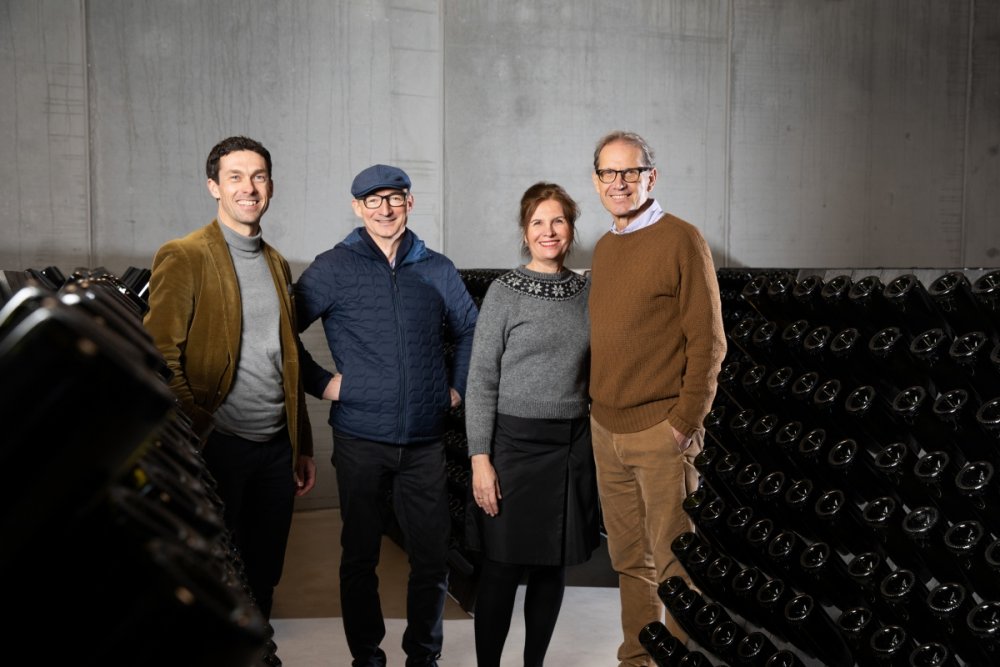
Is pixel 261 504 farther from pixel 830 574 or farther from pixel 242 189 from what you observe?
pixel 830 574

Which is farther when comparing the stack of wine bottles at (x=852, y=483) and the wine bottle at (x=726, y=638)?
the wine bottle at (x=726, y=638)

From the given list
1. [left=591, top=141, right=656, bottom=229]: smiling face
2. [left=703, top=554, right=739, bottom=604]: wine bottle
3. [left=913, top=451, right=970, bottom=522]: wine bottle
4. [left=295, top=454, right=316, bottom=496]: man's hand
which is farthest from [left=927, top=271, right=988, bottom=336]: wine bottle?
A: [left=295, top=454, right=316, bottom=496]: man's hand

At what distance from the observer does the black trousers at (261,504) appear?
2.39 meters

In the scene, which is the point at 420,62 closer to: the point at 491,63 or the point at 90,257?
the point at 491,63

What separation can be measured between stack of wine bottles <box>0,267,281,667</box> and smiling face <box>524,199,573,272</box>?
203 cm

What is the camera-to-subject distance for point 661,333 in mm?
2486

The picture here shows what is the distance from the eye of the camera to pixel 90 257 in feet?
15.4

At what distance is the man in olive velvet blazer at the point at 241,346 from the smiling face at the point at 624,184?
0.95 metres

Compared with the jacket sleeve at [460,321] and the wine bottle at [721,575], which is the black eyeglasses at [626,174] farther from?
the wine bottle at [721,575]

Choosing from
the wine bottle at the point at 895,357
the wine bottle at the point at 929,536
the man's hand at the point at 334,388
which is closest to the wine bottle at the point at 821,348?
the wine bottle at the point at 895,357

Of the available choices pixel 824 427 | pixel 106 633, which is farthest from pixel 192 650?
pixel 824 427

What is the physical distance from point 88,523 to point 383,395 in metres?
2.14

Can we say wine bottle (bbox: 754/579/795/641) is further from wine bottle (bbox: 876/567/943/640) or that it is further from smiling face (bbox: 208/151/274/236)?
smiling face (bbox: 208/151/274/236)

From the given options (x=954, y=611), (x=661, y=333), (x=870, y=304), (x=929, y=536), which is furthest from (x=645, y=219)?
(x=954, y=611)
